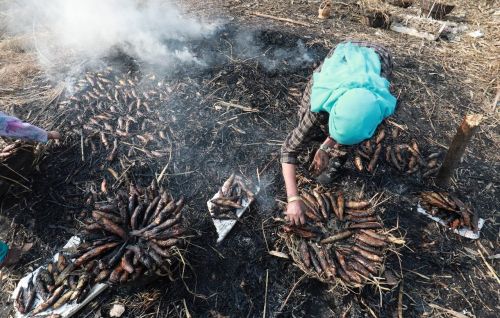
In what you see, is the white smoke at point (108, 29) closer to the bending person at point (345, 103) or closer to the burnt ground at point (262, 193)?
the burnt ground at point (262, 193)

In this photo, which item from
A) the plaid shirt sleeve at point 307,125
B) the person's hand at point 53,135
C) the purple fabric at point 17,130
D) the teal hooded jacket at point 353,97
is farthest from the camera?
the person's hand at point 53,135

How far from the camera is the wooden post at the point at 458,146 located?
343 centimetres

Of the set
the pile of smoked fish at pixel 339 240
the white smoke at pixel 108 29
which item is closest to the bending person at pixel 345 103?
the pile of smoked fish at pixel 339 240

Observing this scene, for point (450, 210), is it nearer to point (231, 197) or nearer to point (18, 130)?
point (231, 197)

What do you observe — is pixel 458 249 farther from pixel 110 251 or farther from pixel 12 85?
pixel 12 85

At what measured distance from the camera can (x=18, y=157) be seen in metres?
3.95

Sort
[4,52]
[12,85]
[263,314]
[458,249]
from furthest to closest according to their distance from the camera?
[4,52]
[12,85]
[458,249]
[263,314]

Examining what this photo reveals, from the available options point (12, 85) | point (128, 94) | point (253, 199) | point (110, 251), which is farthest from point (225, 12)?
point (110, 251)

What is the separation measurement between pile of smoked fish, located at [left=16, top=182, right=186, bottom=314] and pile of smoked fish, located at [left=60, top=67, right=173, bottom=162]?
1334mm

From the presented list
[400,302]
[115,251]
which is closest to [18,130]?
[115,251]

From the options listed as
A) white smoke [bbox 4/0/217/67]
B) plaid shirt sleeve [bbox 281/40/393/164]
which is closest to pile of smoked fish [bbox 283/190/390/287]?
plaid shirt sleeve [bbox 281/40/393/164]

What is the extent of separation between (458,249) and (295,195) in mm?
2171

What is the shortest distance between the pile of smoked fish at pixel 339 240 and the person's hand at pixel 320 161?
580 mm

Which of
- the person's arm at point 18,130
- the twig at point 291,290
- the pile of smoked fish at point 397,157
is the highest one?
the person's arm at point 18,130
